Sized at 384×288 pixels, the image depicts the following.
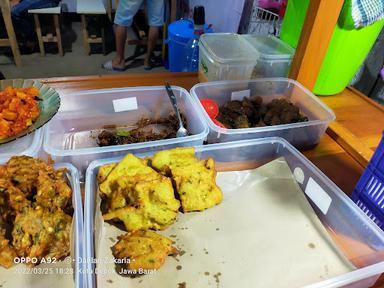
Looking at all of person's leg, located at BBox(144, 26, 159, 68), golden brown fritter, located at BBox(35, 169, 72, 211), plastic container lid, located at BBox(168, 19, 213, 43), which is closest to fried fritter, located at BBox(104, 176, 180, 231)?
golden brown fritter, located at BBox(35, 169, 72, 211)

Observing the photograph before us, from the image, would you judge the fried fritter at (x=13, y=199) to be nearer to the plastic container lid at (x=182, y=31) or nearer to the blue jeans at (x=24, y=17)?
the plastic container lid at (x=182, y=31)

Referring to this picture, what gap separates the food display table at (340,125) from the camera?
0.92 m

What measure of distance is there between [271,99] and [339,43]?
0.31m

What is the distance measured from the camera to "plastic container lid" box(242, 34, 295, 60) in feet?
3.86

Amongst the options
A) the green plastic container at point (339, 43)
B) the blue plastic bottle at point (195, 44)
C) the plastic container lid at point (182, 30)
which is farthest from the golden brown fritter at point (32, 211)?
the plastic container lid at point (182, 30)

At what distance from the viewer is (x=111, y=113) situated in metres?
1.04

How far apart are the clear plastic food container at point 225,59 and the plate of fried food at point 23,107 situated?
0.57m

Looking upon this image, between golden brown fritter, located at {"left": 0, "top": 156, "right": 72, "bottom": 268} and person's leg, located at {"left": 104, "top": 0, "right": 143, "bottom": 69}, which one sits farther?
person's leg, located at {"left": 104, "top": 0, "right": 143, "bottom": 69}

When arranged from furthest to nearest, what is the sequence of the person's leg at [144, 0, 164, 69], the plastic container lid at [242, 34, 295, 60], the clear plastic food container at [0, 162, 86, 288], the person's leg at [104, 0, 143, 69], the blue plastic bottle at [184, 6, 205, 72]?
1. the person's leg at [144, 0, 164, 69]
2. the person's leg at [104, 0, 143, 69]
3. the blue plastic bottle at [184, 6, 205, 72]
4. the plastic container lid at [242, 34, 295, 60]
5. the clear plastic food container at [0, 162, 86, 288]

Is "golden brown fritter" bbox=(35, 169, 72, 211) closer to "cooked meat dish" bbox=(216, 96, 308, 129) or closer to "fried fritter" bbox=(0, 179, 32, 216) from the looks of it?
"fried fritter" bbox=(0, 179, 32, 216)

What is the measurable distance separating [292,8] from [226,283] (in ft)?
3.41

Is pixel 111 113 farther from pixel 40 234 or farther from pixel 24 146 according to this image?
pixel 40 234

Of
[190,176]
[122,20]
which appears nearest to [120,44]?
[122,20]

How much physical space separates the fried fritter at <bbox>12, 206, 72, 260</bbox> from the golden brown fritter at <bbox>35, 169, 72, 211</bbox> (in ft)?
0.06
